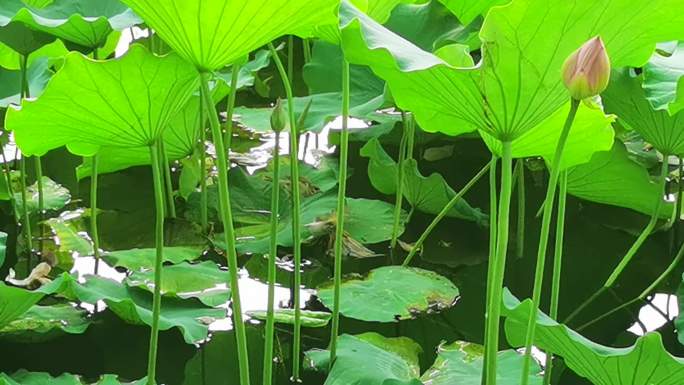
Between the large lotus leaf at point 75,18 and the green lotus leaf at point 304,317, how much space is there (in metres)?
0.44

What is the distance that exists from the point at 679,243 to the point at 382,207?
0.51 metres

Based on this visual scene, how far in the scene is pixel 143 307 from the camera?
134 centimetres

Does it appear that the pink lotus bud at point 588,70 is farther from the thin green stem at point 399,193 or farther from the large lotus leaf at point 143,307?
the thin green stem at point 399,193

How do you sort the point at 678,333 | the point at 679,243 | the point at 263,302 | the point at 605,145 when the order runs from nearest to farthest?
the point at 605,145, the point at 678,333, the point at 263,302, the point at 679,243

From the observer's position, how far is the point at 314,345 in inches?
54.8

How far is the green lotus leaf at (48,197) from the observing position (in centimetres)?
177

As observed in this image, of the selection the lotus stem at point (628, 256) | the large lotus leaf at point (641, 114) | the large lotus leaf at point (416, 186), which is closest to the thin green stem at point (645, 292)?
the lotus stem at point (628, 256)

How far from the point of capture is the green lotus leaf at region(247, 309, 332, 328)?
140cm

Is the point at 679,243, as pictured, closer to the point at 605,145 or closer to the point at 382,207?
the point at 382,207

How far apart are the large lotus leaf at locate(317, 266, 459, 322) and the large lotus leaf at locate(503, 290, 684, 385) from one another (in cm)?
41

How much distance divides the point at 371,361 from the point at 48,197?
82 centimetres

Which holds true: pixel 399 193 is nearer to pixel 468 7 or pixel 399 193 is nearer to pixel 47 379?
pixel 468 7

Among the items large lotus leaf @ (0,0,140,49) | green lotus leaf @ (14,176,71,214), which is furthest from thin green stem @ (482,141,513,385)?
green lotus leaf @ (14,176,71,214)

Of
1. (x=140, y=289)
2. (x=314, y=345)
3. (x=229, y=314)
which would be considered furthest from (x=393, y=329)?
(x=140, y=289)
